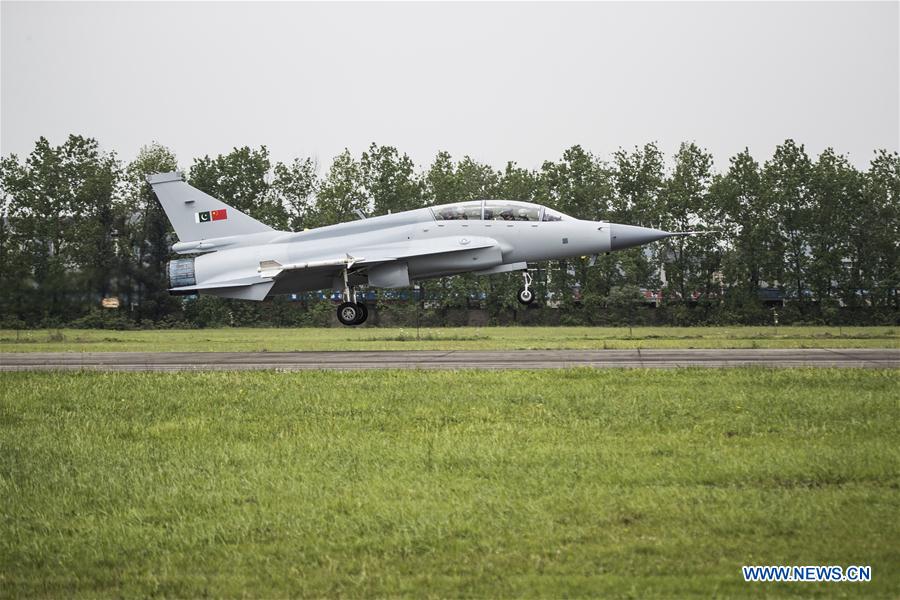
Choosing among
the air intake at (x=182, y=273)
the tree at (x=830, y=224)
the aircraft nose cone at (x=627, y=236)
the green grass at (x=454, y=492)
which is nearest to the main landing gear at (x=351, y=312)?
the air intake at (x=182, y=273)

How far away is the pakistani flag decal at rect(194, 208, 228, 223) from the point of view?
111 ft

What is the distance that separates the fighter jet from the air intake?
0.03 meters

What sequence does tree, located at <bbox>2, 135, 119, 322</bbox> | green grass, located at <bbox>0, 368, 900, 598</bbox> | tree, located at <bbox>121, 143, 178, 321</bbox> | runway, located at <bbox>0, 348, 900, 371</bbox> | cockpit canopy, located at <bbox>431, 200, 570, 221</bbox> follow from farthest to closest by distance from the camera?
tree, located at <bbox>2, 135, 119, 322</bbox>
tree, located at <bbox>121, 143, 178, 321</bbox>
cockpit canopy, located at <bbox>431, 200, 570, 221</bbox>
runway, located at <bbox>0, 348, 900, 371</bbox>
green grass, located at <bbox>0, 368, 900, 598</bbox>

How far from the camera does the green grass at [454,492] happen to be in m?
6.96

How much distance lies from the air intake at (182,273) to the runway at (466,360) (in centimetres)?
552

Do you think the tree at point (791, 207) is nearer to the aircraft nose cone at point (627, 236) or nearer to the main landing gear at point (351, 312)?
the aircraft nose cone at point (627, 236)

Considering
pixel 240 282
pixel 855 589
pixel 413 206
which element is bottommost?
pixel 855 589

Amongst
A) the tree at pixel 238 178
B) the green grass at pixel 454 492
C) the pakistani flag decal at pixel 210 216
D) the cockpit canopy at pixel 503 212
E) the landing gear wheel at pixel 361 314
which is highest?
the tree at pixel 238 178

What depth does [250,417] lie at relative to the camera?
1354cm

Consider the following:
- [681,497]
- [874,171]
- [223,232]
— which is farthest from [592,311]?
[681,497]

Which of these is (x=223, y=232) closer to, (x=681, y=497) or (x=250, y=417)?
(x=250, y=417)

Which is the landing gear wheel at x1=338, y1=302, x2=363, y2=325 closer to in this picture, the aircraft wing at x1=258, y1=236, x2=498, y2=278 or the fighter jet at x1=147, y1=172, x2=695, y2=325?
the fighter jet at x1=147, y1=172, x2=695, y2=325

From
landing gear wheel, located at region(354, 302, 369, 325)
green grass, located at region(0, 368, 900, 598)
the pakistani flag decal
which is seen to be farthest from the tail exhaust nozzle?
green grass, located at region(0, 368, 900, 598)

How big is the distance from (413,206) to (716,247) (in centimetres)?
2086
